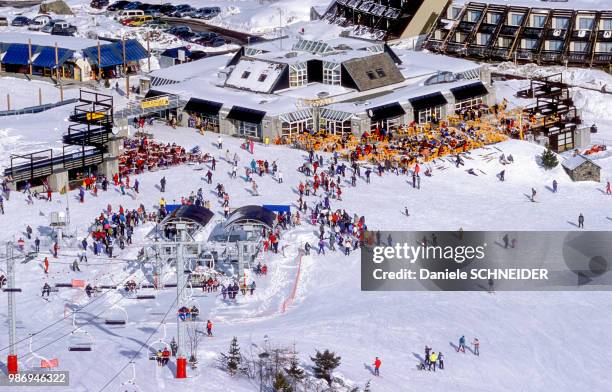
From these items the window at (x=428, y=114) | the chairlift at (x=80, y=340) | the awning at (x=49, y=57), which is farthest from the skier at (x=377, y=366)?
the awning at (x=49, y=57)

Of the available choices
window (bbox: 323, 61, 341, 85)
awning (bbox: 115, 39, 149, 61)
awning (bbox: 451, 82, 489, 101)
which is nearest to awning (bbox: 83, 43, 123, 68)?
awning (bbox: 115, 39, 149, 61)

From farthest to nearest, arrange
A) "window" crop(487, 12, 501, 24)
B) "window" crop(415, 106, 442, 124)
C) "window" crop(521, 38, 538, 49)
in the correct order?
"window" crop(487, 12, 501, 24) < "window" crop(521, 38, 538, 49) < "window" crop(415, 106, 442, 124)

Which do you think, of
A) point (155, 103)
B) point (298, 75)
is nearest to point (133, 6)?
point (298, 75)

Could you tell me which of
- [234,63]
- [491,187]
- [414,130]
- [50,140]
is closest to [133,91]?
[234,63]

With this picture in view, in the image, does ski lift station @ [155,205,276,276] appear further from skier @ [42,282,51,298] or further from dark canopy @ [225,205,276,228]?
skier @ [42,282,51,298]

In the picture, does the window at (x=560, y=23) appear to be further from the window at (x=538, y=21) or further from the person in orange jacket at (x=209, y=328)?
the person in orange jacket at (x=209, y=328)
